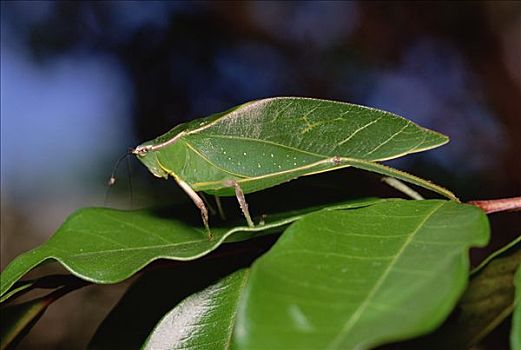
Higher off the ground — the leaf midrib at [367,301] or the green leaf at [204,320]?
the leaf midrib at [367,301]

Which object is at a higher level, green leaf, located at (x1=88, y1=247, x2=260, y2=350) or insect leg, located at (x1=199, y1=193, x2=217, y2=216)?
insect leg, located at (x1=199, y1=193, x2=217, y2=216)

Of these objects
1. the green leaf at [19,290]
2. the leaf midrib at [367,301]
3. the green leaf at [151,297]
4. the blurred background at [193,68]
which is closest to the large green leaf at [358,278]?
the leaf midrib at [367,301]

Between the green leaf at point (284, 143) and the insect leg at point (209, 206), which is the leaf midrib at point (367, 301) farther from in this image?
the insect leg at point (209, 206)

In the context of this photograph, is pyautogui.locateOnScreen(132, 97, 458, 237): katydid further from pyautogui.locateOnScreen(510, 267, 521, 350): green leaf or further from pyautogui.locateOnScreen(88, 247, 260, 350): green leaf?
pyautogui.locateOnScreen(510, 267, 521, 350): green leaf

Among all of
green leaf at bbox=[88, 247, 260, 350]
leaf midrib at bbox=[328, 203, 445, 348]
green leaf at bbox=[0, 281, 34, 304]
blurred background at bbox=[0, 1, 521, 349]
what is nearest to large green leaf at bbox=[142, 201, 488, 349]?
leaf midrib at bbox=[328, 203, 445, 348]

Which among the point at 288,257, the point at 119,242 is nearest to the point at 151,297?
the point at 119,242

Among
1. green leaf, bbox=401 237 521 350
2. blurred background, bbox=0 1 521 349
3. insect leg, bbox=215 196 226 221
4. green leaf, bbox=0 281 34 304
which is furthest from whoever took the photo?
blurred background, bbox=0 1 521 349

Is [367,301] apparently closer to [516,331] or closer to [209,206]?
[516,331]
